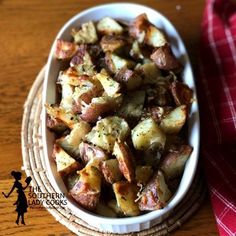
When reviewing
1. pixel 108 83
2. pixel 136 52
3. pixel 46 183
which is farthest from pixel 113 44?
pixel 46 183

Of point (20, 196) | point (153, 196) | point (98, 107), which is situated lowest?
point (20, 196)

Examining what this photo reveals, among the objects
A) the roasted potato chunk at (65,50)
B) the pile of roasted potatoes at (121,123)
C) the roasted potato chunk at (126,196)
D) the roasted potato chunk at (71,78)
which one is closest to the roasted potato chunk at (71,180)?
the pile of roasted potatoes at (121,123)

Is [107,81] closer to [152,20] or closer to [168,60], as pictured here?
[168,60]

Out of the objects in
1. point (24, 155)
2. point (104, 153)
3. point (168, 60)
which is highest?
point (168, 60)

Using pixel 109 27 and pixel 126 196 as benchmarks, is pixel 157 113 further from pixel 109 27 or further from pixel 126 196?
pixel 109 27

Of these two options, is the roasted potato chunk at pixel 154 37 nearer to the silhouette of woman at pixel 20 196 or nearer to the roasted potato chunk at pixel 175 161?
the roasted potato chunk at pixel 175 161

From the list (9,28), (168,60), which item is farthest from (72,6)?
(168,60)

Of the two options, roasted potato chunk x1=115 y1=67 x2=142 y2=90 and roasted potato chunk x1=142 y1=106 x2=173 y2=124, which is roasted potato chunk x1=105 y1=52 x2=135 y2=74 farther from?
roasted potato chunk x1=142 y1=106 x2=173 y2=124
